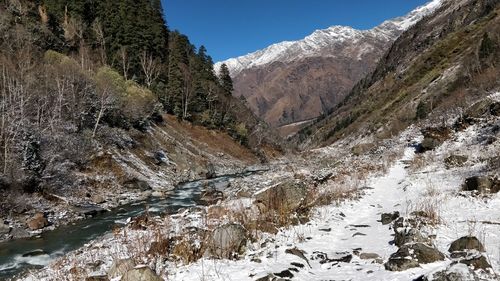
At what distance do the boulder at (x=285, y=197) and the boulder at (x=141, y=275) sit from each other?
568 cm

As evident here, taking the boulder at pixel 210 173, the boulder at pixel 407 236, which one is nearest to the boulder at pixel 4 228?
the boulder at pixel 407 236

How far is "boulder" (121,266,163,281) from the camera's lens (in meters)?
6.89

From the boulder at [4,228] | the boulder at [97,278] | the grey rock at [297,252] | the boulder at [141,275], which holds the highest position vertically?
the boulder at [141,275]

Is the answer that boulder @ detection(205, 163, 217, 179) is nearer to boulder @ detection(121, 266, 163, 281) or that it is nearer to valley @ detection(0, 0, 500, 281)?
valley @ detection(0, 0, 500, 281)

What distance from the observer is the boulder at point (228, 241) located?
8.56 metres

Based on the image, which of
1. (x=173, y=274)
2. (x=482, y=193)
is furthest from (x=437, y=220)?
(x=173, y=274)

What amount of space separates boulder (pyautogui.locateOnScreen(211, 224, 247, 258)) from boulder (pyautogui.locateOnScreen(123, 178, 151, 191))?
102 feet

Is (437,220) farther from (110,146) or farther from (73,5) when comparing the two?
A: (73,5)

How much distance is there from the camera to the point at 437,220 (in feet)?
31.9

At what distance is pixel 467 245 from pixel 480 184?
6.00m

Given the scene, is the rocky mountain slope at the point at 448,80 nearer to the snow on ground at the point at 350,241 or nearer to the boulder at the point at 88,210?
the snow on ground at the point at 350,241

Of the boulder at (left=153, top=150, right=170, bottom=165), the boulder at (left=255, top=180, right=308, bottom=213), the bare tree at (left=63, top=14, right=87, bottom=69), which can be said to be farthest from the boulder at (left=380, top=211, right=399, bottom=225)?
the bare tree at (left=63, top=14, right=87, bottom=69)

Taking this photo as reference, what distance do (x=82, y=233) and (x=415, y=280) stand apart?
1999 cm

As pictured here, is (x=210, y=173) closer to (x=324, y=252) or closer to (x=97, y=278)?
(x=324, y=252)
